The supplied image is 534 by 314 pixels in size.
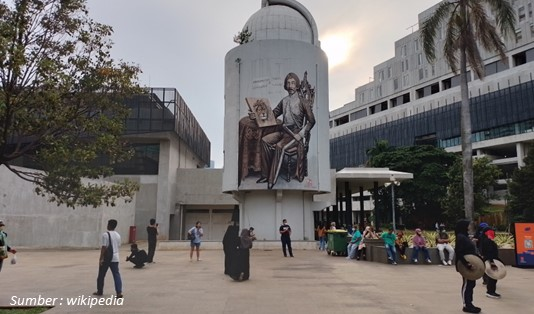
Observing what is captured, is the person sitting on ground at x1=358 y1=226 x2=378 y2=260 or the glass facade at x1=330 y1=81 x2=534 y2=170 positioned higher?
the glass facade at x1=330 y1=81 x2=534 y2=170

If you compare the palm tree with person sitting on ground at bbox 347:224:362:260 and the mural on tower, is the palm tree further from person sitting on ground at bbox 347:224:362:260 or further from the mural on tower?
the mural on tower

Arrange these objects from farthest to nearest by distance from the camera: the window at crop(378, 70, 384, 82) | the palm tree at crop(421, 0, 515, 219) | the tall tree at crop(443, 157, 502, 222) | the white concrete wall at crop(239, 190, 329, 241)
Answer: the window at crop(378, 70, 384, 82), the tall tree at crop(443, 157, 502, 222), the white concrete wall at crop(239, 190, 329, 241), the palm tree at crop(421, 0, 515, 219)

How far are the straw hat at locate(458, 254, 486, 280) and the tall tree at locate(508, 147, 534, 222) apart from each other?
37181 millimetres

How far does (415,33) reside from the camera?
264 ft

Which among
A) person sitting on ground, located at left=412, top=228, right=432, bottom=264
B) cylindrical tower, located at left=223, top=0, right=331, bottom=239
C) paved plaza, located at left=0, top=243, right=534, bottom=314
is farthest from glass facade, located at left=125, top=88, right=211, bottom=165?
person sitting on ground, located at left=412, top=228, right=432, bottom=264

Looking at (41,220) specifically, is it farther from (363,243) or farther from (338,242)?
(363,243)

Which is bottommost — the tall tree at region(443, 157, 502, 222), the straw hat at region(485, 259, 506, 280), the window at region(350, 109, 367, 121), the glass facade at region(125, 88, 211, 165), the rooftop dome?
the straw hat at region(485, 259, 506, 280)

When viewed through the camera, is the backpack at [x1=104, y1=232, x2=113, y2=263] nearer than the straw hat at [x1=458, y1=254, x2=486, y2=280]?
No

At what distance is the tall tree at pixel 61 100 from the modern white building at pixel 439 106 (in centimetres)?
4989

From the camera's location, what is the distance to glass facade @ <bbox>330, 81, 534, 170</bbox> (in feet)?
190

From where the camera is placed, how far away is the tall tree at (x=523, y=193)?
39.1 metres

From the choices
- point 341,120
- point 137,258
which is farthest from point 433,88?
point 137,258

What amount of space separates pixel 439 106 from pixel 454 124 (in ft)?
18.5

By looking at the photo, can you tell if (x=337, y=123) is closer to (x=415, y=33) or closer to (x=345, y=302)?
(x=415, y=33)
